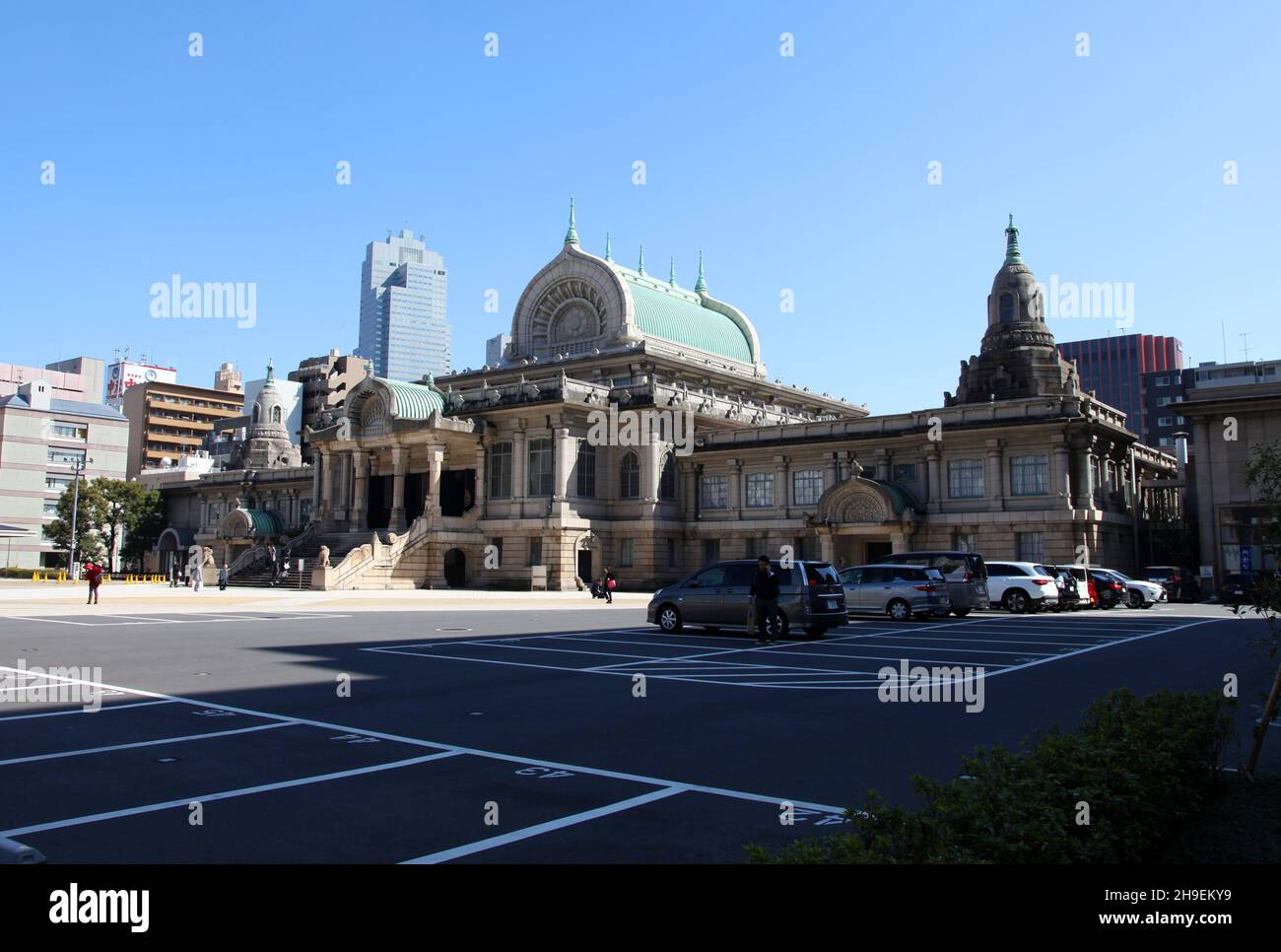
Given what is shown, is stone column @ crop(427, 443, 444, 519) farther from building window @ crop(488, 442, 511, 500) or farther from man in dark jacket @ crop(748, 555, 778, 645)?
man in dark jacket @ crop(748, 555, 778, 645)

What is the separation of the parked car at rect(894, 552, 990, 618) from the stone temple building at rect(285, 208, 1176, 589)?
16.1 meters

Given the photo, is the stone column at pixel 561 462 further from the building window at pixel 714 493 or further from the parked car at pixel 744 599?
the parked car at pixel 744 599

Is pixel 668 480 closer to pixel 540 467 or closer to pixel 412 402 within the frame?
pixel 540 467

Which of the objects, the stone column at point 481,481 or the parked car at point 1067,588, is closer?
the parked car at point 1067,588

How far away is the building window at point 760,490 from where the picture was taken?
188 ft

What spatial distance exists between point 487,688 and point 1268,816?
1002 centimetres

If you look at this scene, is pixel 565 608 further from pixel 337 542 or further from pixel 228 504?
pixel 228 504

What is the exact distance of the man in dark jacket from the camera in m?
21.3

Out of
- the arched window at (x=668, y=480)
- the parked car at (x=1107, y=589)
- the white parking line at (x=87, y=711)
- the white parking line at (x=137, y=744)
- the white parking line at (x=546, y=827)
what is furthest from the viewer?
the arched window at (x=668, y=480)

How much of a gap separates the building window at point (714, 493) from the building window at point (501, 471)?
1143cm

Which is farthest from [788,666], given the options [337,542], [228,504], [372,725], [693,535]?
[228,504]

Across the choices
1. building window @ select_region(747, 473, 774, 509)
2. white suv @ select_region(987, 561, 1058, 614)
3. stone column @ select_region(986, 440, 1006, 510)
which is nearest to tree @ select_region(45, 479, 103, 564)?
building window @ select_region(747, 473, 774, 509)

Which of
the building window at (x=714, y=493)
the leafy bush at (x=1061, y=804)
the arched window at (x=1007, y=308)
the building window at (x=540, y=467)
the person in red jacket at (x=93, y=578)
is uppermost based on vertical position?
the arched window at (x=1007, y=308)

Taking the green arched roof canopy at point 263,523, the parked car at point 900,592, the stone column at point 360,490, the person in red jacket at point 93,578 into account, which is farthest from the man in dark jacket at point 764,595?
the green arched roof canopy at point 263,523
